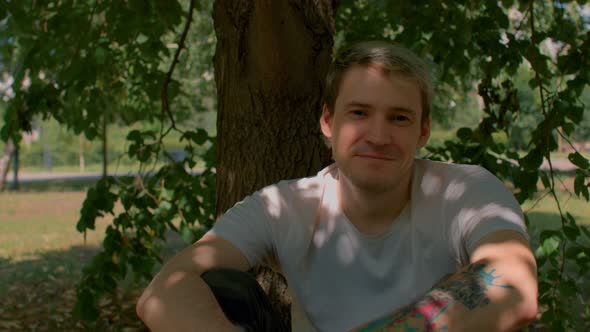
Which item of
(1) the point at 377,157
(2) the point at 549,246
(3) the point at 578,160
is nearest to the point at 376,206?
(1) the point at 377,157

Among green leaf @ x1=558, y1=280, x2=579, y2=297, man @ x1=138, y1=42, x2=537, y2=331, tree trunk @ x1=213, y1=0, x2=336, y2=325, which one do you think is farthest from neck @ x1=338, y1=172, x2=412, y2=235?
green leaf @ x1=558, y1=280, x2=579, y2=297

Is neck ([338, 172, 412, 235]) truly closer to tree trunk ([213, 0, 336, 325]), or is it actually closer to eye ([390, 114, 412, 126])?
eye ([390, 114, 412, 126])

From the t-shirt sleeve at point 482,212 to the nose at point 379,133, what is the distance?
29cm

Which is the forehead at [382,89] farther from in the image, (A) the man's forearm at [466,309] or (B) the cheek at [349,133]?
(A) the man's forearm at [466,309]

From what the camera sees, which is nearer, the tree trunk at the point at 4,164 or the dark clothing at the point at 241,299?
the dark clothing at the point at 241,299

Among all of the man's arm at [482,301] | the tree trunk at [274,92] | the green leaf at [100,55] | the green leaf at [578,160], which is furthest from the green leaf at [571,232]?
the green leaf at [100,55]

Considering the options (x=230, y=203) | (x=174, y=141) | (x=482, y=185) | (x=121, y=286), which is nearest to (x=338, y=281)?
(x=482, y=185)

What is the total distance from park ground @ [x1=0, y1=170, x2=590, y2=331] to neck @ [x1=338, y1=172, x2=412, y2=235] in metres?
1.37

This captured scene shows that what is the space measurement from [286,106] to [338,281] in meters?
1.18

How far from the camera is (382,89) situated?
6.82ft

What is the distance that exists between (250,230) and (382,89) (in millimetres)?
646

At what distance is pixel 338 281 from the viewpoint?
2178 millimetres

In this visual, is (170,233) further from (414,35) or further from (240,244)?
(240,244)

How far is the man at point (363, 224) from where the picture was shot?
193 cm
